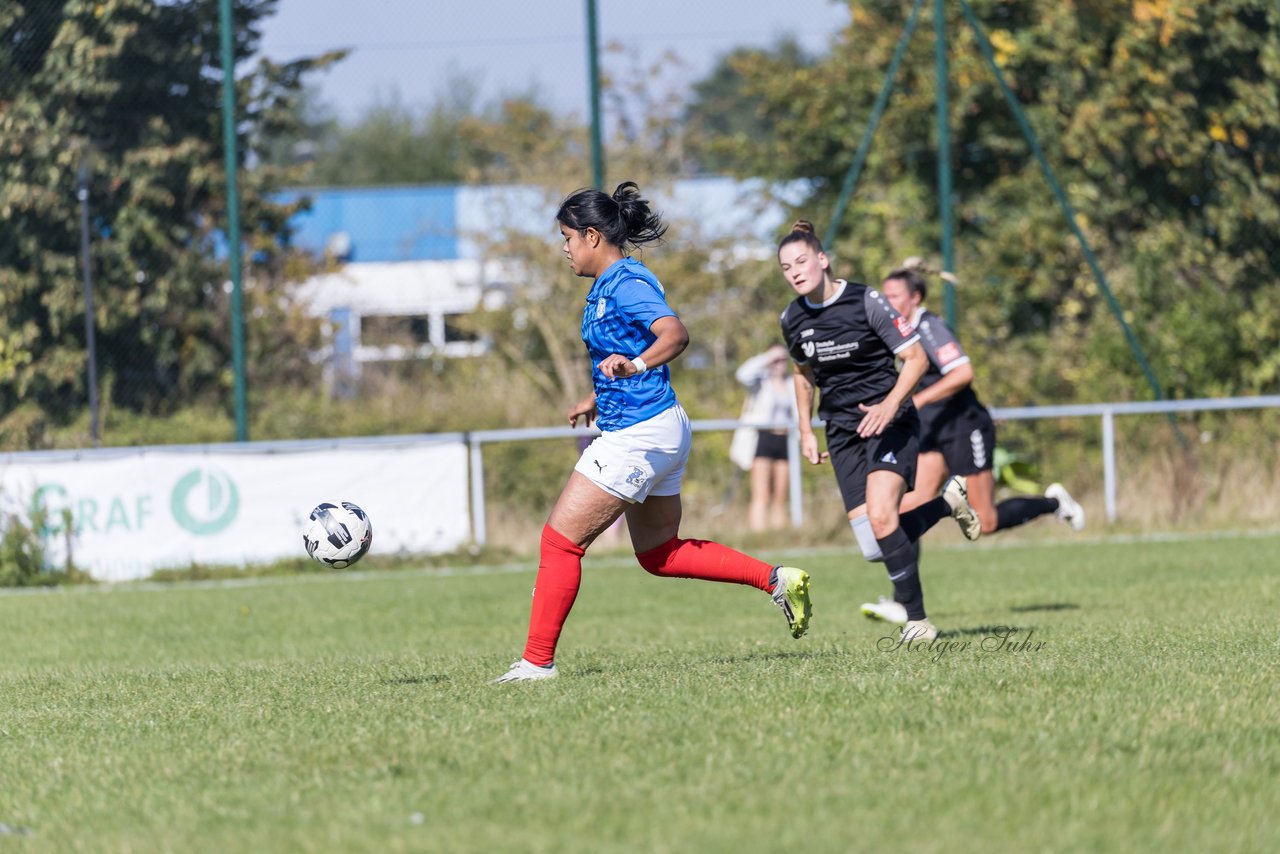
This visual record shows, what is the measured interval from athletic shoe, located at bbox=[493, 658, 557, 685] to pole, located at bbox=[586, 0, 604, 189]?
446 inches

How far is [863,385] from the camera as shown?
8.32 meters

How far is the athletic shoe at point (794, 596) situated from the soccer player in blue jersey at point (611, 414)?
0.65 meters

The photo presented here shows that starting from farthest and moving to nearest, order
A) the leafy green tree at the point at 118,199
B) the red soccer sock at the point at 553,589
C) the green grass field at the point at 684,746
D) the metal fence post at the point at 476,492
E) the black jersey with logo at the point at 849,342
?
1. the leafy green tree at the point at 118,199
2. the metal fence post at the point at 476,492
3. the black jersey with logo at the point at 849,342
4. the red soccer sock at the point at 553,589
5. the green grass field at the point at 684,746

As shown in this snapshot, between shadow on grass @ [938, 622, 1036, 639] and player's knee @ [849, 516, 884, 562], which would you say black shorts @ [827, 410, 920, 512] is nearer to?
player's knee @ [849, 516, 884, 562]

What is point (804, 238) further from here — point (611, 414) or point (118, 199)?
point (118, 199)

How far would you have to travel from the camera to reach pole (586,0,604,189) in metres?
17.7

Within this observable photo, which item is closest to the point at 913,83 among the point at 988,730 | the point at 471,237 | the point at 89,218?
the point at 471,237

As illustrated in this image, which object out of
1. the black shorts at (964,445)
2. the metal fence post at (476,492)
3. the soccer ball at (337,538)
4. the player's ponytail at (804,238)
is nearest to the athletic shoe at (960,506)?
the black shorts at (964,445)

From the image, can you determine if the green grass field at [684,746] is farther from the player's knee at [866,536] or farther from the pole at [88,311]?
the pole at [88,311]

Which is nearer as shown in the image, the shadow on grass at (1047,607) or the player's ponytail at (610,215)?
the player's ponytail at (610,215)

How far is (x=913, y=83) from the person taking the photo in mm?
22203

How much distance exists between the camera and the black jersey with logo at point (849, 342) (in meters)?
8.16

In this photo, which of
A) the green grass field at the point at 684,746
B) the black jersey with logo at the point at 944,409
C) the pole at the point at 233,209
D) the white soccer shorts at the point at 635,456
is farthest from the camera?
the pole at the point at 233,209

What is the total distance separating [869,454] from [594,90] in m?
10.7
